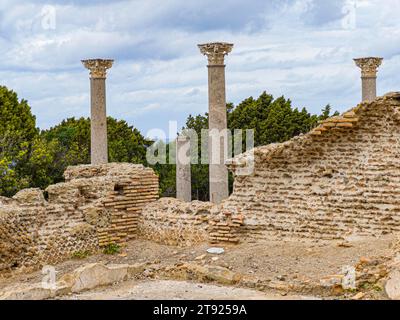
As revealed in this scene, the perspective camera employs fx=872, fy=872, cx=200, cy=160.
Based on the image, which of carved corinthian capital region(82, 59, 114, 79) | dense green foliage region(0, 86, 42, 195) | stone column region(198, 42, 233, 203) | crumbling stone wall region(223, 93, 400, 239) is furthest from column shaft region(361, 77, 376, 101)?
crumbling stone wall region(223, 93, 400, 239)

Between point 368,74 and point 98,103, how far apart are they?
912 cm

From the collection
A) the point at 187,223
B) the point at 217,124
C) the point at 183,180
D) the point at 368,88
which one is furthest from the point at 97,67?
the point at 368,88

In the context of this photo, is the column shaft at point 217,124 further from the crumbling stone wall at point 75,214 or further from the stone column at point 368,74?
the stone column at point 368,74

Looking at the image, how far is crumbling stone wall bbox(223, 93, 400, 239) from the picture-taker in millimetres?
14469

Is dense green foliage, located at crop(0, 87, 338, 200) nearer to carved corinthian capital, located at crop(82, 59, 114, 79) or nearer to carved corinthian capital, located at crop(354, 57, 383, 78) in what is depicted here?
carved corinthian capital, located at crop(82, 59, 114, 79)

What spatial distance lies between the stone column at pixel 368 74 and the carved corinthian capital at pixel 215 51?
672 cm

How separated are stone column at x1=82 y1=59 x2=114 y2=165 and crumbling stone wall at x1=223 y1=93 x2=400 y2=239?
305 inches

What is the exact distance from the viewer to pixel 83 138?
118 feet

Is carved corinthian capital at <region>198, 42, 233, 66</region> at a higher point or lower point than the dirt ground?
higher

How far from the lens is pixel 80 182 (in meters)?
17.6

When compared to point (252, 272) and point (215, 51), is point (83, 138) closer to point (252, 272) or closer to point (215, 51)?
point (215, 51)

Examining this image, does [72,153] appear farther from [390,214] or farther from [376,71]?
[390,214]

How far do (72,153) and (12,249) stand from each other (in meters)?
16.5

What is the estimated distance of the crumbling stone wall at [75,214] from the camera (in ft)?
51.9
